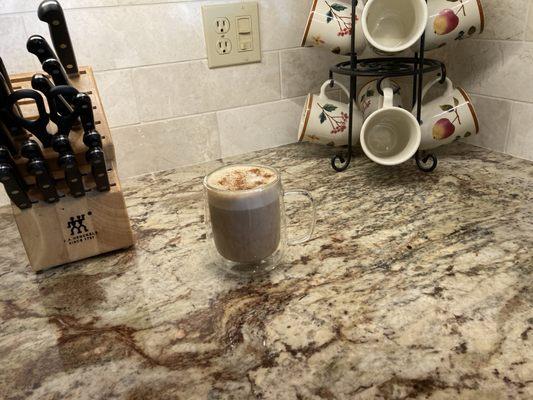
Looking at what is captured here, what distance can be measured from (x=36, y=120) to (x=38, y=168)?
2.4 inches

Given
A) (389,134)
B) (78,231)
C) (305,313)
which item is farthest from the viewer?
(389,134)

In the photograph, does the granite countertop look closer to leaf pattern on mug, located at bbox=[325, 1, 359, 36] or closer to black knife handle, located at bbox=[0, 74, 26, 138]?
black knife handle, located at bbox=[0, 74, 26, 138]

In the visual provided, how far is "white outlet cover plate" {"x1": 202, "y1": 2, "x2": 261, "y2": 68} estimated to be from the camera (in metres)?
0.91

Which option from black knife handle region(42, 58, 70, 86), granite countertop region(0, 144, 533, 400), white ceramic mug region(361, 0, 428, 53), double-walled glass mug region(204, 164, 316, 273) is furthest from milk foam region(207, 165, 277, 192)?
white ceramic mug region(361, 0, 428, 53)

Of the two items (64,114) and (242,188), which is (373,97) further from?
(64,114)

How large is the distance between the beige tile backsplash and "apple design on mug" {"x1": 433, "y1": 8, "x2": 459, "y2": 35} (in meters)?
0.17

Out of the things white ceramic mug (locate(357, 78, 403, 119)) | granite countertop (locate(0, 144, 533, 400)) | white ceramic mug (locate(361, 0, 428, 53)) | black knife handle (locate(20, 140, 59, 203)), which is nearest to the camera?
granite countertop (locate(0, 144, 533, 400))

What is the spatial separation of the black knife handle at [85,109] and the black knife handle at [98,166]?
0.03m

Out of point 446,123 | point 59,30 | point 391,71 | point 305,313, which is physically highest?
point 59,30

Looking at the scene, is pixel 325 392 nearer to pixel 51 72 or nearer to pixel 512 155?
pixel 51 72

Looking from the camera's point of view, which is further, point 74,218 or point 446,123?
point 446,123

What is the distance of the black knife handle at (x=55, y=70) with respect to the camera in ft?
1.78

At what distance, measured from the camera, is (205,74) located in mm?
948

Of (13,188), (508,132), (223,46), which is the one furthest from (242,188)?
(508,132)
